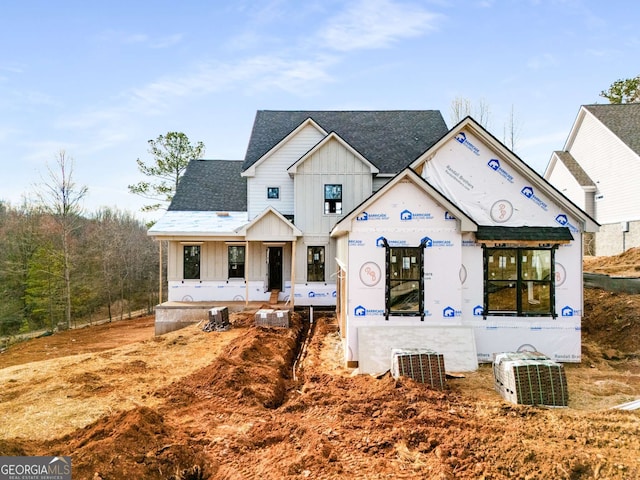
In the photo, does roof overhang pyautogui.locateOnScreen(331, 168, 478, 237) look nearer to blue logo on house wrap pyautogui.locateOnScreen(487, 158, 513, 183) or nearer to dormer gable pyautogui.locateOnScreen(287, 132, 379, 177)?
blue logo on house wrap pyautogui.locateOnScreen(487, 158, 513, 183)

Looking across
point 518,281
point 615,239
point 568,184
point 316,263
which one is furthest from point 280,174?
point 568,184

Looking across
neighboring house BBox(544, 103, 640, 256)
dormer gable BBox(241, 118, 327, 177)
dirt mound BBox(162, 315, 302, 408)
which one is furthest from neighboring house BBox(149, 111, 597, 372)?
neighboring house BBox(544, 103, 640, 256)

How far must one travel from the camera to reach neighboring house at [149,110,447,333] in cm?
1645

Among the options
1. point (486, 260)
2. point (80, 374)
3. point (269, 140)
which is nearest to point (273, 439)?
point (80, 374)

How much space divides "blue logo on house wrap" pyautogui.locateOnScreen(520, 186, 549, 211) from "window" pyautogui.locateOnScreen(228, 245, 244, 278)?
1250 cm

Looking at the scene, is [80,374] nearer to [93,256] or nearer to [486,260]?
[486,260]

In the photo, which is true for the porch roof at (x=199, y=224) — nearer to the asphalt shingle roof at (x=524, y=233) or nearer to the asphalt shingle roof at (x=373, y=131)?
the asphalt shingle roof at (x=373, y=131)

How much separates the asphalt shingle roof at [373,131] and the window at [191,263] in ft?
15.8

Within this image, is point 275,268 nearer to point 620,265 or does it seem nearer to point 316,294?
point 316,294

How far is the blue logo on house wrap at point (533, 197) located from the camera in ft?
32.2

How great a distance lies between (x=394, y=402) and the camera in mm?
6426

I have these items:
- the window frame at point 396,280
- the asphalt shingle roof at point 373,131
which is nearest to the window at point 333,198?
the asphalt shingle roof at point 373,131

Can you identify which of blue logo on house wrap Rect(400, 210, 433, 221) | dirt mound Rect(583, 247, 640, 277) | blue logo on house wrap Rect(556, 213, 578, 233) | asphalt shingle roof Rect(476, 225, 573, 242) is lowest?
dirt mound Rect(583, 247, 640, 277)

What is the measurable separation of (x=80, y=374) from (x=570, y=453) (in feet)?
33.3
